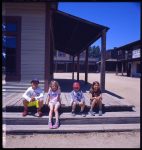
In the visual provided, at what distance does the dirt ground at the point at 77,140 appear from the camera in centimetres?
535

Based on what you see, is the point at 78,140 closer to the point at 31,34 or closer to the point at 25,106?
the point at 25,106

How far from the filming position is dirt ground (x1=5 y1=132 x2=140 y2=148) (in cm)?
535

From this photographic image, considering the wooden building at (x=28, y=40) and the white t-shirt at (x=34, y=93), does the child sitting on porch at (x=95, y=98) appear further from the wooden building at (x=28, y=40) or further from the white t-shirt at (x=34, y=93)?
the wooden building at (x=28, y=40)

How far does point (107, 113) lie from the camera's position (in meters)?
7.03

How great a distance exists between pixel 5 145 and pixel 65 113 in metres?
2.06

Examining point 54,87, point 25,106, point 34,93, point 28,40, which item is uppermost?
point 28,40

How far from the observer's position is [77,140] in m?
5.65

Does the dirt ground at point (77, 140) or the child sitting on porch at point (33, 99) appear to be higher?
the child sitting on porch at point (33, 99)

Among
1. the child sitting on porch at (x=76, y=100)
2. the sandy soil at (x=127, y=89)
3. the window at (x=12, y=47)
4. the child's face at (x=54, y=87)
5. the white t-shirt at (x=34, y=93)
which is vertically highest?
the window at (x=12, y=47)

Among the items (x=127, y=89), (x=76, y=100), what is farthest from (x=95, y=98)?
(x=127, y=89)

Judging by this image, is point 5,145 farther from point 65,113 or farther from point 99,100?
point 99,100

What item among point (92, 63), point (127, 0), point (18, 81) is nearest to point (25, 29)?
point (18, 81)

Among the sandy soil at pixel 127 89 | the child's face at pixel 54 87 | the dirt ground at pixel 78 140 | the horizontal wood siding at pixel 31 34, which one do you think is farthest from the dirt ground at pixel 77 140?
the horizontal wood siding at pixel 31 34

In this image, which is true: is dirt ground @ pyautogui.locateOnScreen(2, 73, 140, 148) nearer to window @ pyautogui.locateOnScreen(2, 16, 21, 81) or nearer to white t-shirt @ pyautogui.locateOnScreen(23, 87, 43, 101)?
white t-shirt @ pyautogui.locateOnScreen(23, 87, 43, 101)
